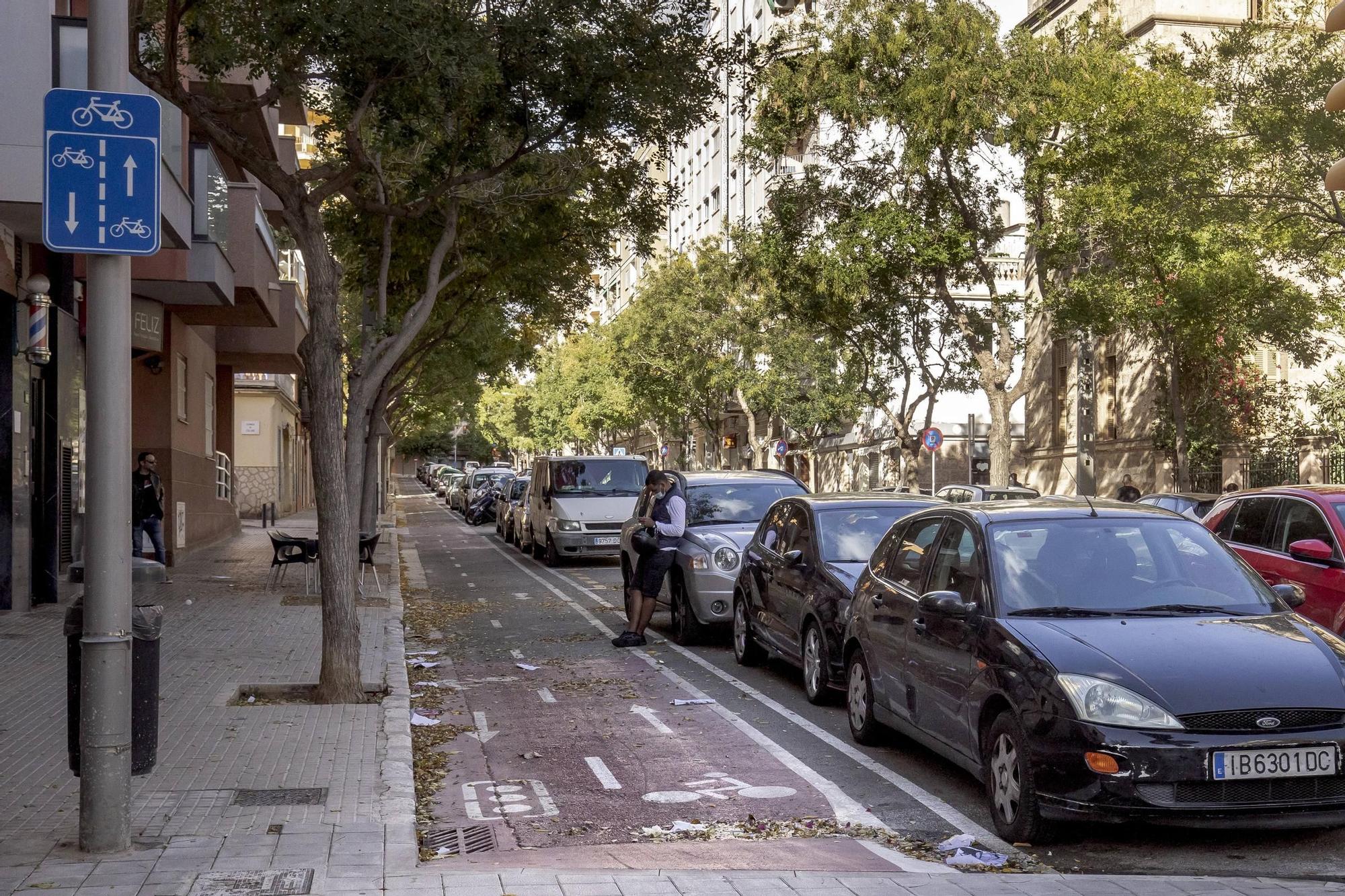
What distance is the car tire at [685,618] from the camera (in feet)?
44.8

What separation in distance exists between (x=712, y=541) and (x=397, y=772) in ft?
21.3

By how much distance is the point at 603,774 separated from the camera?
8.09m

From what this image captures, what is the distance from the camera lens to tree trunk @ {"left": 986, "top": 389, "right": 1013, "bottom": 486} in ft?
97.9

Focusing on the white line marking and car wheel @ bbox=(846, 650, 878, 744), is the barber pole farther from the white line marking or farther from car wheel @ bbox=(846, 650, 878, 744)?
car wheel @ bbox=(846, 650, 878, 744)

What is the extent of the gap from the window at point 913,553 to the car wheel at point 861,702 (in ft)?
1.89

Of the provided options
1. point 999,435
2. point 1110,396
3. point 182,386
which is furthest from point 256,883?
point 1110,396

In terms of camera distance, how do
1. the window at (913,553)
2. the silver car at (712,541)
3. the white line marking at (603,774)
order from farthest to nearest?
the silver car at (712,541) → the window at (913,553) → the white line marking at (603,774)

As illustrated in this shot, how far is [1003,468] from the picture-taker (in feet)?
97.9

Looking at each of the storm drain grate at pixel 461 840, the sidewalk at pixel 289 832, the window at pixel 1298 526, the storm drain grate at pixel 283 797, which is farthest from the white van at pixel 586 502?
the storm drain grate at pixel 461 840

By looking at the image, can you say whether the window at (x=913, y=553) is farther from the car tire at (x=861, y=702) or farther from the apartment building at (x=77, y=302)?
the apartment building at (x=77, y=302)

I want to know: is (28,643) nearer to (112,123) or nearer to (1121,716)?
(112,123)

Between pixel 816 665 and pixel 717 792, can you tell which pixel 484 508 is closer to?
pixel 816 665

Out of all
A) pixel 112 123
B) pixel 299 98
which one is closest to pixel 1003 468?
pixel 299 98

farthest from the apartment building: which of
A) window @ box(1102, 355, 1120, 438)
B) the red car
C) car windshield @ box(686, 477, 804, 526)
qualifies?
window @ box(1102, 355, 1120, 438)
